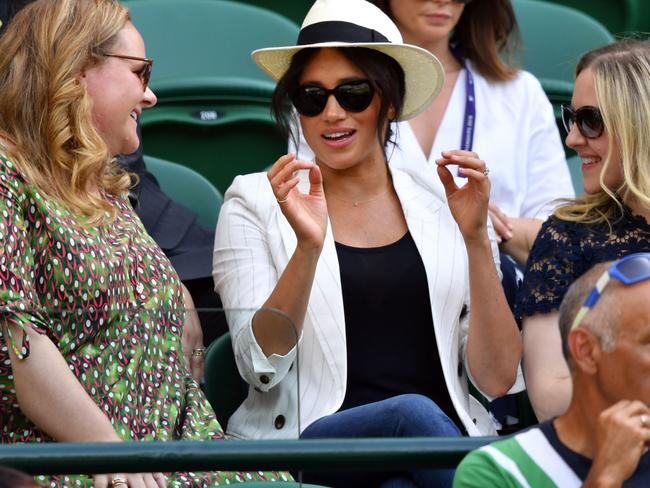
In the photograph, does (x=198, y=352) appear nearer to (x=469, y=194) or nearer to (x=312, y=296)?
(x=312, y=296)

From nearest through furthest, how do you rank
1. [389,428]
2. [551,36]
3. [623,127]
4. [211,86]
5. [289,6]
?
[389,428] < [623,127] < [211,86] < [551,36] < [289,6]

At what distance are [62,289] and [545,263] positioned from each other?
1.15 metres

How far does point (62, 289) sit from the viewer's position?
304 centimetres

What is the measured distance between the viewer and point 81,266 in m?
3.06

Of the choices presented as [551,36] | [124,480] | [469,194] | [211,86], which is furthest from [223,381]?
[551,36]

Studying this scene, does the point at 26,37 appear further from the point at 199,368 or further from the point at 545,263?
the point at 545,263

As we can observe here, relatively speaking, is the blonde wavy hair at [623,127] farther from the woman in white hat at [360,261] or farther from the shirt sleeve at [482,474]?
the shirt sleeve at [482,474]

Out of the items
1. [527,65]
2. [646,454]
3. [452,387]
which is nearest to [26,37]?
[452,387]

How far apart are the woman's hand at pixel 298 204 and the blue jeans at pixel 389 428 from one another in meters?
0.41

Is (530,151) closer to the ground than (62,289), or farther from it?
closer to the ground

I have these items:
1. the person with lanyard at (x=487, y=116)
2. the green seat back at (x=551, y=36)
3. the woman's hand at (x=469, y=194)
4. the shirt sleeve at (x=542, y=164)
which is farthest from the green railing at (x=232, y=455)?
the green seat back at (x=551, y=36)

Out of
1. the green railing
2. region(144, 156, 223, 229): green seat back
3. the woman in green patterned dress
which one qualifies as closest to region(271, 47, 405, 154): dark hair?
the woman in green patterned dress

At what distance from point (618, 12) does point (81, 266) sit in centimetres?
352

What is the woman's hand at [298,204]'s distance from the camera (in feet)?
11.0
